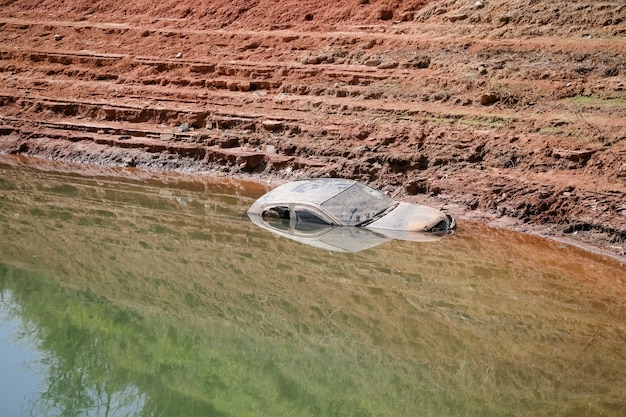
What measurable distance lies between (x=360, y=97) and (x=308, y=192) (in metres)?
4.14

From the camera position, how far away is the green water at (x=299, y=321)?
7219 millimetres

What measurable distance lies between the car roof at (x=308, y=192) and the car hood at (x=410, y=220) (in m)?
0.81

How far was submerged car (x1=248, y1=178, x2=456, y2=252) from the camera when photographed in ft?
37.1

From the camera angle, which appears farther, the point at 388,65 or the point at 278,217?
the point at 388,65

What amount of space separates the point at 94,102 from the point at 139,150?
2.33 m

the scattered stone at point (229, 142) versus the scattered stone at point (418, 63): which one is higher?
the scattered stone at point (418, 63)

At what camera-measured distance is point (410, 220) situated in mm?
11516

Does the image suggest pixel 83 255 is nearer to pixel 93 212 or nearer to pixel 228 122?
pixel 93 212

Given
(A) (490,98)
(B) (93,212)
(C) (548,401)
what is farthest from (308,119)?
(C) (548,401)

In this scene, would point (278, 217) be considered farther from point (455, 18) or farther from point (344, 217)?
point (455, 18)

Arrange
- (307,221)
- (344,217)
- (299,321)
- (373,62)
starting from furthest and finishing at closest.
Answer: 1. (373,62)
2. (307,221)
3. (344,217)
4. (299,321)

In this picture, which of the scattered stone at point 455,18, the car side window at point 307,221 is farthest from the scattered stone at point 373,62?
the car side window at point 307,221

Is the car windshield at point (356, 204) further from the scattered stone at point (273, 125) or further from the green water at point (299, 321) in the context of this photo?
the scattered stone at point (273, 125)

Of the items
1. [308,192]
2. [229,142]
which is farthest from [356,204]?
[229,142]
